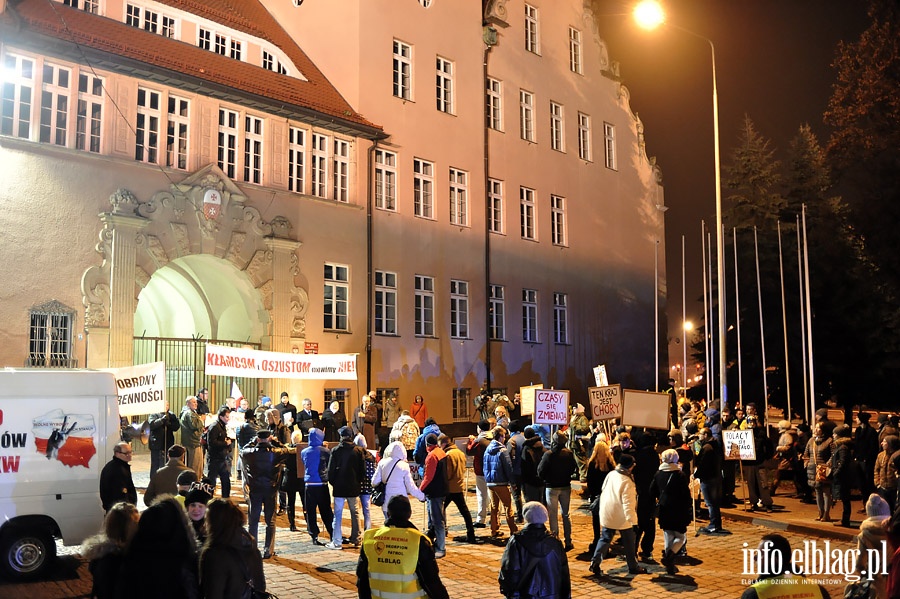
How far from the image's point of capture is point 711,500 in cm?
1491

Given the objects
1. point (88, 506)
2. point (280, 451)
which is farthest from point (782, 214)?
point (88, 506)

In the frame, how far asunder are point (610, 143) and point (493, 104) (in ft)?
26.3

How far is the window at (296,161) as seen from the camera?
26.2 m

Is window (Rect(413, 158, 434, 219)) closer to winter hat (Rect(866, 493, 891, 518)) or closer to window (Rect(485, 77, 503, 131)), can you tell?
window (Rect(485, 77, 503, 131))

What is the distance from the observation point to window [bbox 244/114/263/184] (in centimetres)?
2512

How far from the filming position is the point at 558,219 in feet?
118

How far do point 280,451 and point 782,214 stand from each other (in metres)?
33.7

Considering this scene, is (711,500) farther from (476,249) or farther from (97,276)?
(476,249)

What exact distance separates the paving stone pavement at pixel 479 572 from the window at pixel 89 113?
11.9m

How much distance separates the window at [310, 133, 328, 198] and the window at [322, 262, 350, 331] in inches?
91.5

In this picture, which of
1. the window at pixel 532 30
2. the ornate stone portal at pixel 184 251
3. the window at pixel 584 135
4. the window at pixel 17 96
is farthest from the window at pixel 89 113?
the window at pixel 584 135

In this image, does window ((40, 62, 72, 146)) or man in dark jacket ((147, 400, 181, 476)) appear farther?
window ((40, 62, 72, 146))

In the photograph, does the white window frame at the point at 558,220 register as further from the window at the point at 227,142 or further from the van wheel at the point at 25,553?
the van wheel at the point at 25,553

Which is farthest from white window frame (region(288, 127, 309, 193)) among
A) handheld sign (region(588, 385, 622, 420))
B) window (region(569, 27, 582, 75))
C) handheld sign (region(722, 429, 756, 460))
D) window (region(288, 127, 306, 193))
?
window (region(569, 27, 582, 75))
